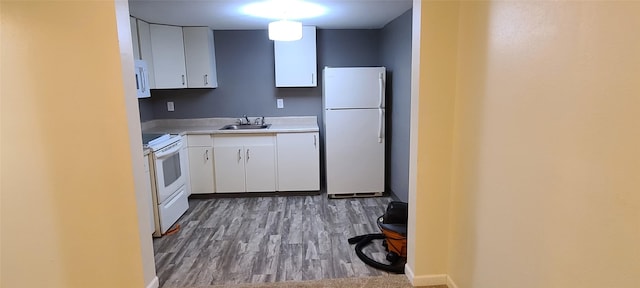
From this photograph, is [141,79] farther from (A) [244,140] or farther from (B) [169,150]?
(A) [244,140]

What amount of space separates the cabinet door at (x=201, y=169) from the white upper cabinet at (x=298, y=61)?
3.93 feet

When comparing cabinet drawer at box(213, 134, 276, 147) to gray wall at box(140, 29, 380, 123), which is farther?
gray wall at box(140, 29, 380, 123)

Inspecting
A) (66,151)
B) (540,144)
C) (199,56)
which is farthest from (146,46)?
(540,144)

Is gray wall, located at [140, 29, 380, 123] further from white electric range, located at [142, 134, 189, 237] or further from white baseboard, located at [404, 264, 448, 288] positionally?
white baseboard, located at [404, 264, 448, 288]

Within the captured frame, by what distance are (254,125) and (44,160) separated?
9.06ft

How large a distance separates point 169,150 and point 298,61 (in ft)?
5.94

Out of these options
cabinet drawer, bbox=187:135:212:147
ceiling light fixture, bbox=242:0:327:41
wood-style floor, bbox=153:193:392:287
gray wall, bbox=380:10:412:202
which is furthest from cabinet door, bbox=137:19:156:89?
gray wall, bbox=380:10:412:202

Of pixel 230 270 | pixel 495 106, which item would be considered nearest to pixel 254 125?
pixel 230 270

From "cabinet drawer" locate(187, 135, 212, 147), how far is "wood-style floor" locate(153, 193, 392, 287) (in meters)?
0.68

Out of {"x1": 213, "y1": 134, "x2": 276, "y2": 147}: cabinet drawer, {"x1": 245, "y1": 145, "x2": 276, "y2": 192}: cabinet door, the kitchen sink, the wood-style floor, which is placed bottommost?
the wood-style floor

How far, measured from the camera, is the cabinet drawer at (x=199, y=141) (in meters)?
4.09

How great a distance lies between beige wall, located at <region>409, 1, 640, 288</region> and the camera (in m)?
0.98

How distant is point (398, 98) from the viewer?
3.89 meters

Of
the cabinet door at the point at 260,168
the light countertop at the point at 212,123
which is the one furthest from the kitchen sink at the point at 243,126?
the cabinet door at the point at 260,168
